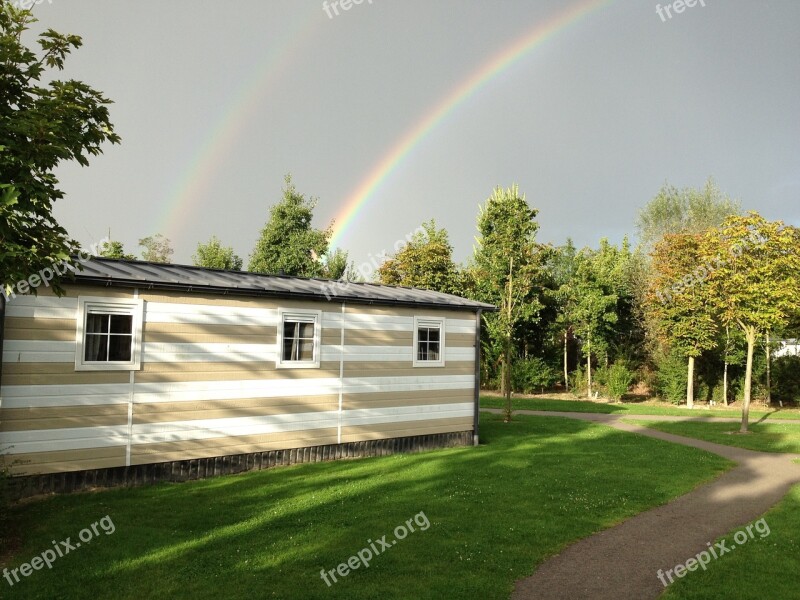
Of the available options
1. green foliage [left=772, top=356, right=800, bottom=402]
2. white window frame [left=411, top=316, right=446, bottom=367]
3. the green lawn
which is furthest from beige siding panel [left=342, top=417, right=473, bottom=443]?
green foliage [left=772, top=356, right=800, bottom=402]

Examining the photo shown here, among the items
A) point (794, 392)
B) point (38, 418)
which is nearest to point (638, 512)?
point (38, 418)

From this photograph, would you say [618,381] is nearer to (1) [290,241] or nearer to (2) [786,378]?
(2) [786,378]

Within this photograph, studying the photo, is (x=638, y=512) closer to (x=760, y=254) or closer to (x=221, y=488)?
(x=221, y=488)

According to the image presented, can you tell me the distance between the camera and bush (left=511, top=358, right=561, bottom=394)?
33156mm

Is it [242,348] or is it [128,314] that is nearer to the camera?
[128,314]

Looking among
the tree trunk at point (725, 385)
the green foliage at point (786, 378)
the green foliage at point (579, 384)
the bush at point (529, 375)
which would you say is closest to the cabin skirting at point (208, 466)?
the bush at point (529, 375)

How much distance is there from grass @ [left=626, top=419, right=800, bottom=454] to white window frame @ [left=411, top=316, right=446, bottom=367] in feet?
31.1

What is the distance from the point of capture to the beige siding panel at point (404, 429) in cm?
1345

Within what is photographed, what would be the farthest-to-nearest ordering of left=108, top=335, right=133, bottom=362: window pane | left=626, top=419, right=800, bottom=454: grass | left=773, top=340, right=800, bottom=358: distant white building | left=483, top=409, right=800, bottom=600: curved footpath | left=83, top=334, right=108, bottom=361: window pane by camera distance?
1. left=773, top=340, right=800, bottom=358: distant white building
2. left=626, top=419, right=800, bottom=454: grass
3. left=108, top=335, right=133, bottom=362: window pane
4. left=83, top=334, right=108, bottom=361: window pane
5. left=483, top=409, right=800, bottom=600: curved footpath

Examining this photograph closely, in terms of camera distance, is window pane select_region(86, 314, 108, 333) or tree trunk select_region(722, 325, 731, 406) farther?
tree trunk select_region(722, 325, 731, 406)

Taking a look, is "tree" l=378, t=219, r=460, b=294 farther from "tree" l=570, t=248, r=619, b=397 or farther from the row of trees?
"tree" l=570, t=248, r=619, b=397

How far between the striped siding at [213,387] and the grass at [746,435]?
856 cm

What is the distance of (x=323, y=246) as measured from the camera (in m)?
36.4

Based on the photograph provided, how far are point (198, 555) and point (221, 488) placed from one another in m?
3.41
